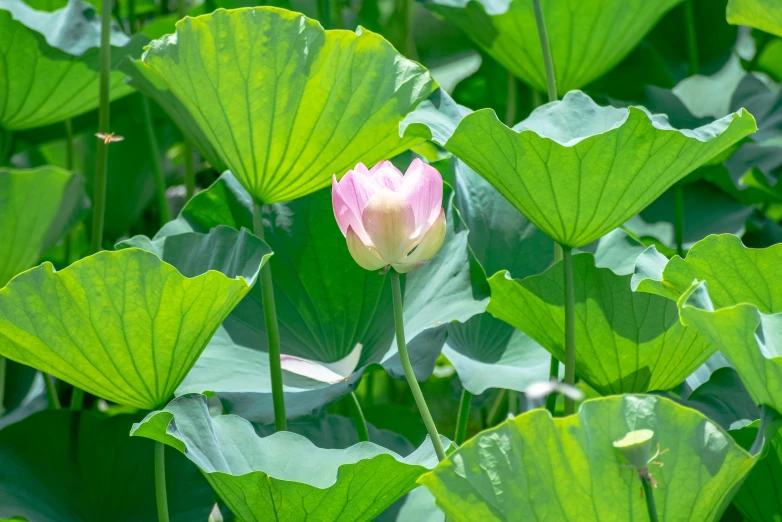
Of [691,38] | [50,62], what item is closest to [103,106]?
[50,62]

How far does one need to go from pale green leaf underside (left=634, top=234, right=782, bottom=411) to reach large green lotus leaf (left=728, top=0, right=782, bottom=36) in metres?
0.37

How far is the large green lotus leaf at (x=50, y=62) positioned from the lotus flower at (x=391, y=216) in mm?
560

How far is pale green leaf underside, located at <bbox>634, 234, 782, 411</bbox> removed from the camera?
0.56 m

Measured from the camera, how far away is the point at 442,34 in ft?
6.26

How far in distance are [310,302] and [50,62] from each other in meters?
0.45

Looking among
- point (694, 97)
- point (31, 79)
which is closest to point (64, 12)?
point (31, 79)

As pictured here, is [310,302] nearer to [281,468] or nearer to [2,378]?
[281,468]

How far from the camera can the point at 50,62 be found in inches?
43.8

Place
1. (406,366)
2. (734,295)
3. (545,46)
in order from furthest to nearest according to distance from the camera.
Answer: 1. (545,46)
2. (734,295)
3. (406,366)

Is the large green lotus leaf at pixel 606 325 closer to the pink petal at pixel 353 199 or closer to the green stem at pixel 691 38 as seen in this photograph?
the pink petal at pixel 353 199

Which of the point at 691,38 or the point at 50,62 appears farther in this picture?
the point at 691,38

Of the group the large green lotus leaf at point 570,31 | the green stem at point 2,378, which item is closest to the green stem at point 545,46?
the large green lotus leaf at point 570,31

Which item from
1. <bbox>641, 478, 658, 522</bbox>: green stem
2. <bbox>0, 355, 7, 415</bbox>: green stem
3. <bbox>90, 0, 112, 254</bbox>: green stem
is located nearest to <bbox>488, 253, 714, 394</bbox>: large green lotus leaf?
<bbox>641, 478, 658, 522</bbox>: green stem

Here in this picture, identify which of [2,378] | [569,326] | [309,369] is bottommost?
[2,378]
